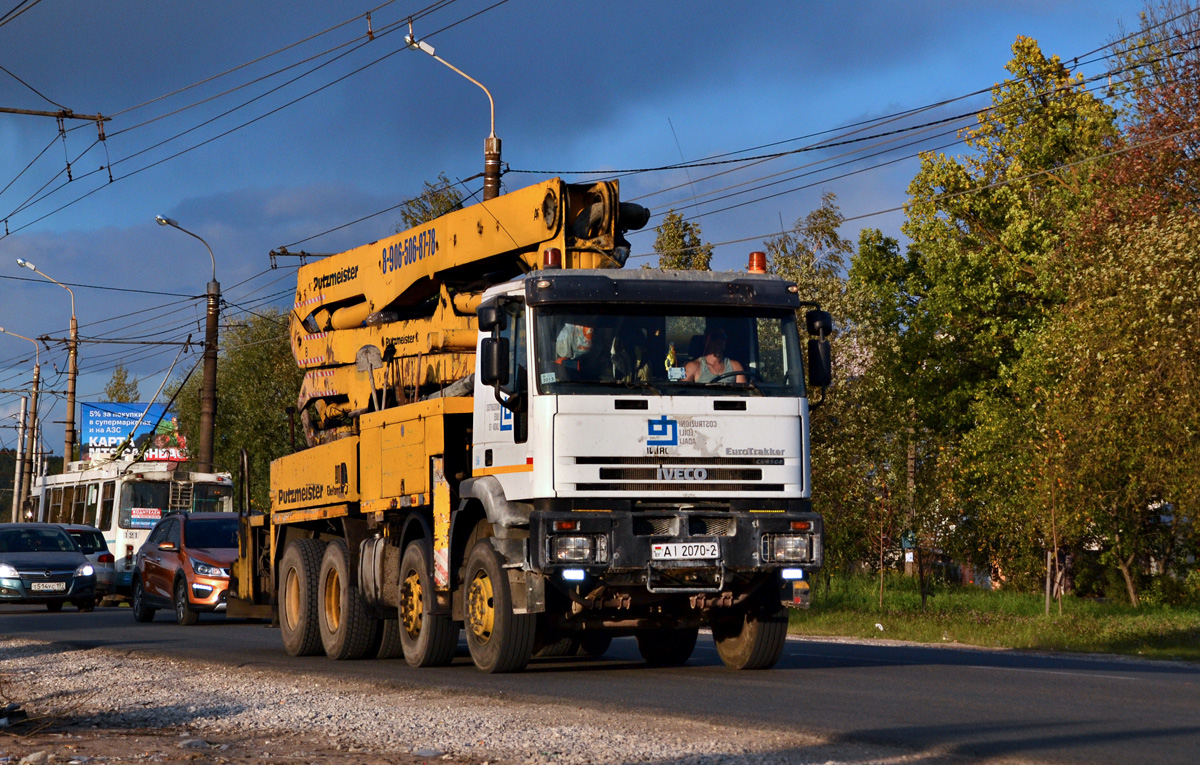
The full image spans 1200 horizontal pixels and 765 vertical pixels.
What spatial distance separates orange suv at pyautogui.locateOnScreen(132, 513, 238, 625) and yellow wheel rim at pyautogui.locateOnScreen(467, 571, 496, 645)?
38.2ft

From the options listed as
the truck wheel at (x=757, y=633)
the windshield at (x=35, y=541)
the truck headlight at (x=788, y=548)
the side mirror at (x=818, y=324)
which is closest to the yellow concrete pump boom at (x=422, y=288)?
the side mirror at (x=818, y=324)

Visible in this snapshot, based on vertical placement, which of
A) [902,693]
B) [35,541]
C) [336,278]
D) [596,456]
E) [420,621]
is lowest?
[902,693]

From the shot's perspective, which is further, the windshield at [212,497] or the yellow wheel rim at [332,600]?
the windshield at [212,497]

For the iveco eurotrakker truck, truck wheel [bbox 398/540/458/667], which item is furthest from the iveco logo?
truck wheel [bbox 398/540/458/667]

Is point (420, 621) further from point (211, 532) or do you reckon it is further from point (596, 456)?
point (211, 532)

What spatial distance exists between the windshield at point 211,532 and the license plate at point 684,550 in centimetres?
1498

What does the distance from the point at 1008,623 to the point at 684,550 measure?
45.6 ft

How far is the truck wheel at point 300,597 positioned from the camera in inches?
634

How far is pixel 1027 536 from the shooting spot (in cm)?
2945

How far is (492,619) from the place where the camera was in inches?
478

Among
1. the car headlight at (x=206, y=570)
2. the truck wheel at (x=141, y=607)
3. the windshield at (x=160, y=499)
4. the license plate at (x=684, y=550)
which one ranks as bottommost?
the truck wheel at (x=141, y=607)

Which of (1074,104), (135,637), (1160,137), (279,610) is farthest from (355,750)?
(1074,104)

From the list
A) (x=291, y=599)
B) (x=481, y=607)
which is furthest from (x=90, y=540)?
(x=481, y=607)

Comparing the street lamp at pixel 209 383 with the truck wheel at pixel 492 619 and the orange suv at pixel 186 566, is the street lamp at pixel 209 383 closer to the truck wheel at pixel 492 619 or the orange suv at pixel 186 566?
the orange suv at pixel 186 566
